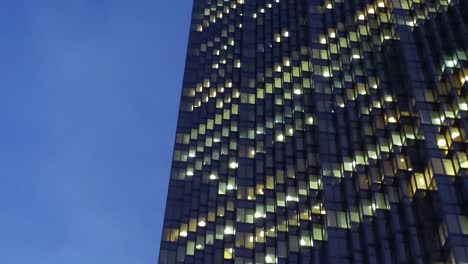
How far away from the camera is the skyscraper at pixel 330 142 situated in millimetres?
72375

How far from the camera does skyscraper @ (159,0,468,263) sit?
237ft

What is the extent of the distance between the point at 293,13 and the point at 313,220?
162 feet

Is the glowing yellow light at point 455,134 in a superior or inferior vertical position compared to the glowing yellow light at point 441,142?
superior

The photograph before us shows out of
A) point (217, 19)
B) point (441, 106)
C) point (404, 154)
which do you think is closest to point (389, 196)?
point (404, 154)

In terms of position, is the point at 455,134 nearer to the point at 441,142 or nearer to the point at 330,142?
the point at 441,142

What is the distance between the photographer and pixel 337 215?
79438mm

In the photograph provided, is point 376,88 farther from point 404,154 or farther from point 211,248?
point 211,248

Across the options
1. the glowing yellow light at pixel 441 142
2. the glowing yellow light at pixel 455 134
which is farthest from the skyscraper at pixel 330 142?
the glowing yellow light at pixel 455 134

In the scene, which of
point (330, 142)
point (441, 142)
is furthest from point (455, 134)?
point (330, 142)

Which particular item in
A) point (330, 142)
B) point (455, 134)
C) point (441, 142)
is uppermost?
point (330, 142)

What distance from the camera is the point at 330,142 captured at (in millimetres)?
89625

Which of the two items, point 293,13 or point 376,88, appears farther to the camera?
point 293,13

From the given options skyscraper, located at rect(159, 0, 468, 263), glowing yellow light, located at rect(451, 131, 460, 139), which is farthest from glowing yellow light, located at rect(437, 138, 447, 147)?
glowing yellow light, located at rect(451, 131, 460, 139)

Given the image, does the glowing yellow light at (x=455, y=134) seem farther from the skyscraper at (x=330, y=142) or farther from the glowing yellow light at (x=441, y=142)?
the glowing yellow light at (x=441, y=142)
